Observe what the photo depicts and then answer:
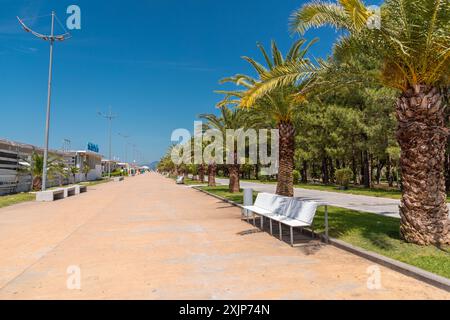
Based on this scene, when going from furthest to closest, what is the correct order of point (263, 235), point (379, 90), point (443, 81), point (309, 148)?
point (309, 148)
point (379, 90)
point (263, 235)
point (443, 81)

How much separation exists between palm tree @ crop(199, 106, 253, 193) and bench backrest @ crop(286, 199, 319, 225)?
52.5ft

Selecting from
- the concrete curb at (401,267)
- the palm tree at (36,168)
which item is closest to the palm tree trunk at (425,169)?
the concrete curb at (401,267)

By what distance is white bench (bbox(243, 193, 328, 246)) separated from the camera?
8336mm

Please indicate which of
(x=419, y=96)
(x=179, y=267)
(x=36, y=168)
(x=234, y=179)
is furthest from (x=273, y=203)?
(x=36, y=168)

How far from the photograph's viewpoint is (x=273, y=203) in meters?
11.2

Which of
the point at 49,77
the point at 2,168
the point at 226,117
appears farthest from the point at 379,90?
the point at 2,168

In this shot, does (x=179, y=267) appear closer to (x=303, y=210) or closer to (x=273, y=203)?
(x=303, y=210)

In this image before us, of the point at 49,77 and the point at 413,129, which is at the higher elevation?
the point at 49,77

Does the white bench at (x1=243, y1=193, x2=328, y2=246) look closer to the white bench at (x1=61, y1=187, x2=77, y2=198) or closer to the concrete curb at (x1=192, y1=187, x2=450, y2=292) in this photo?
the concrete curb at (x1=192, y1=187, x2=450, y2=292)

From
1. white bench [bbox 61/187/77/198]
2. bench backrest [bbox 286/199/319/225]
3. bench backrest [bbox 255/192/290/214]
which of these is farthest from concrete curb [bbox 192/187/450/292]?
white bench [bbox 61/187/77/198]

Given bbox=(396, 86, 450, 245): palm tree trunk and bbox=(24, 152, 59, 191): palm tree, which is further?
bbox=(24, 152, 59, 191): palm tree

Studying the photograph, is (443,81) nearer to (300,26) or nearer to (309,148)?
(300,26)

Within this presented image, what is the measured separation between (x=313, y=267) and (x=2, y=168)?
25489 millimetres

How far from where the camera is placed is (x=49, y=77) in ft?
83.9
